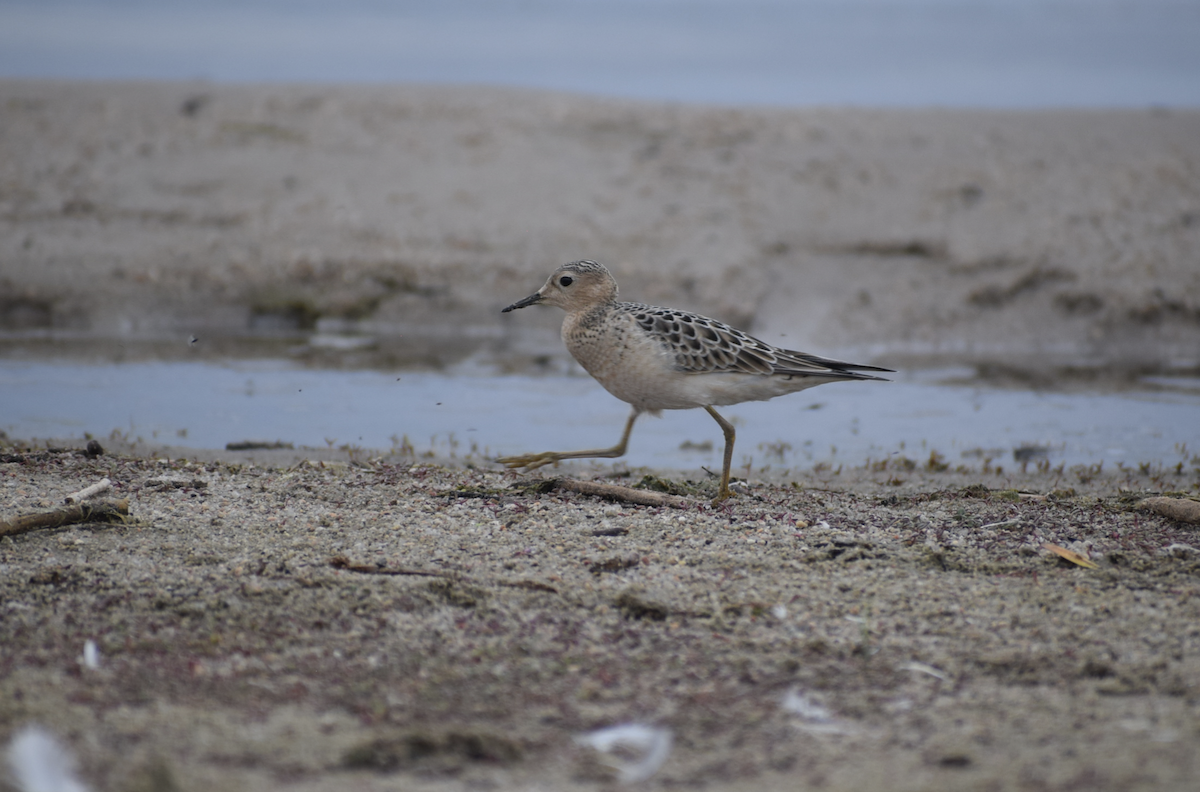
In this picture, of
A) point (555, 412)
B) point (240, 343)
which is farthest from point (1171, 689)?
point (240, 343)

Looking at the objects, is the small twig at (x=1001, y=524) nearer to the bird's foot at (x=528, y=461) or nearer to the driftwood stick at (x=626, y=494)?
the driftwood stick at (x=626, y=494)

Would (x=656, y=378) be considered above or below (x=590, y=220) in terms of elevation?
below

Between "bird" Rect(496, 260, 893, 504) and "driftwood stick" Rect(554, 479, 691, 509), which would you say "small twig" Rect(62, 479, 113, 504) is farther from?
"driftwood stick" Rect(554, 479, 691, 509)

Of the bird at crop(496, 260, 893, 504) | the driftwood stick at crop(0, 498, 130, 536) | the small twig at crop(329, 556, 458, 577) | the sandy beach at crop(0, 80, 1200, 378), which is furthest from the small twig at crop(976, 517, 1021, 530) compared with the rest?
the sandy beach at crop(0, 80, 1200, 378)

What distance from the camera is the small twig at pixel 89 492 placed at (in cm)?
635

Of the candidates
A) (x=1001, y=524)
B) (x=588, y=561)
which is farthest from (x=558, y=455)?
(x=1001, y=524)

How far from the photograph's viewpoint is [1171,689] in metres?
4.31

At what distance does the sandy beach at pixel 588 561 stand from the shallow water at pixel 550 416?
0.76 meters

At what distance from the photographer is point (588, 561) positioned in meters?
5.84

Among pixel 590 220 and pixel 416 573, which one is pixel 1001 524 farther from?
pixel 590 220

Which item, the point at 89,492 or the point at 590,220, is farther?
the point at 590,220

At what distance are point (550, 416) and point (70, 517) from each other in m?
5.77

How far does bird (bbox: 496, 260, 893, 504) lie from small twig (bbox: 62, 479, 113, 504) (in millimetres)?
2735

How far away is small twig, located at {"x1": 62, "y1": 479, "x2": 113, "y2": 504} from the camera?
635 cm
